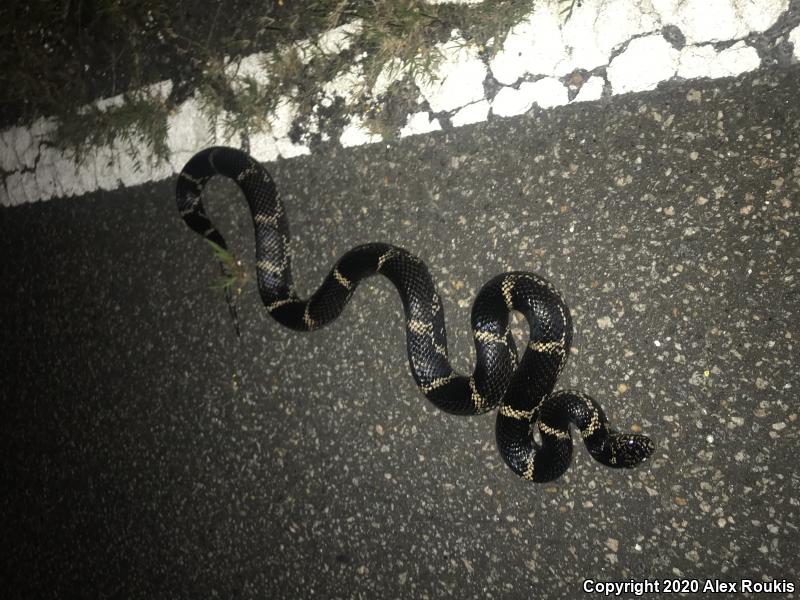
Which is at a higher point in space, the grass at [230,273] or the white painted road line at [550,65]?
the white painted road line at [550,65]

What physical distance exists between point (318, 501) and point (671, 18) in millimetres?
3392

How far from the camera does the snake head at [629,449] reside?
7.96 feet

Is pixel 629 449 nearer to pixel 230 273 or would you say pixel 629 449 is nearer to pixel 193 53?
pixel 230 273

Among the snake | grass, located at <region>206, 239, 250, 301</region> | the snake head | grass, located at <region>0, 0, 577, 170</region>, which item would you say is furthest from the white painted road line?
the snake head

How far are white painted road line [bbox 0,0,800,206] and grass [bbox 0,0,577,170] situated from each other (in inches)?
2.4

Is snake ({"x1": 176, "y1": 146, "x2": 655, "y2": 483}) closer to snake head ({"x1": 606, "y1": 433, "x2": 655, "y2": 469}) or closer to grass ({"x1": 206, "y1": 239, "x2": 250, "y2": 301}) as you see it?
snake head ({"x1": 606, "y1": 433, "x2": 655, "y2": 469})

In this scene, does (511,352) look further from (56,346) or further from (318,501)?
(56,346)

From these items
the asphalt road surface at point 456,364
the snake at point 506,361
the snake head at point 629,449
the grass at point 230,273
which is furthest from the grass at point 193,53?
the snake head at point 629,449

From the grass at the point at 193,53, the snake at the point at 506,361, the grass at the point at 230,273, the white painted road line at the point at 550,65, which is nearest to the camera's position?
the white painted road line at the point at 550,65

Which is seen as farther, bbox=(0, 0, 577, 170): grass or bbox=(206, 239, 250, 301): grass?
bbox=(206, 239, 250, 301): grass

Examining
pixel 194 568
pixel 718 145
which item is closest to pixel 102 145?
pixel 194 568

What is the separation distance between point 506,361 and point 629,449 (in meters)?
0.73

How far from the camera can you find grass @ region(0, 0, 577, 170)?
2.83 meters

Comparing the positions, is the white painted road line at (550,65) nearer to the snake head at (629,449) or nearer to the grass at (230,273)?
the grass at (230,273)
